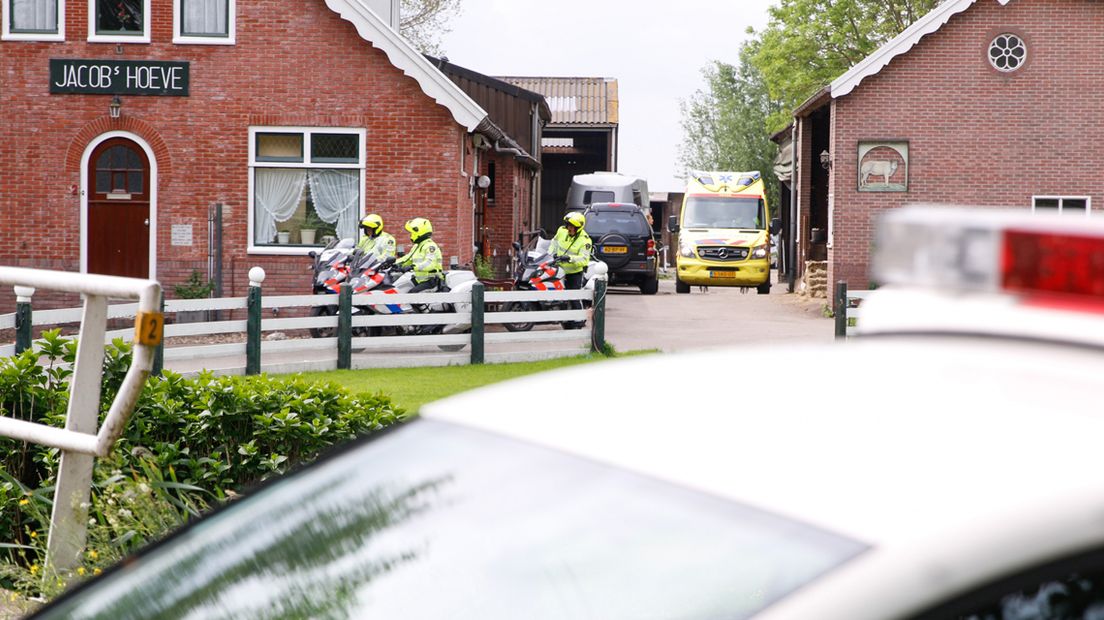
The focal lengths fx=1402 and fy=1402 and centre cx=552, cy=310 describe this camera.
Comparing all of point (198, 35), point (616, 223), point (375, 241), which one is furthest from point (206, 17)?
point (616, 223)

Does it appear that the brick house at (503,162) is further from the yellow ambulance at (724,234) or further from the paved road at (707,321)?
the yellow ambulance at (724,234)

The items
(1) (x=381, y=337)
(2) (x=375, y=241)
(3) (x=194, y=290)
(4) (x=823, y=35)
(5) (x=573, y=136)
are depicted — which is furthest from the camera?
(5) (x=573, y=136)

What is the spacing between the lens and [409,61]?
20938mm

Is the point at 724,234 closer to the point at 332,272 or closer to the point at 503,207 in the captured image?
the point at 503,207

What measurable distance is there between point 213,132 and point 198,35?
1.52 meters

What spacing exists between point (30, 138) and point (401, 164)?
224 inches

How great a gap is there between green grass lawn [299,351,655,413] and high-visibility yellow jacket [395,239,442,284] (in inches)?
64.0

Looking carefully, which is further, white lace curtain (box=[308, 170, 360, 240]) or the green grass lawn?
white lace curtain (box=[308, 170, 360, 240])

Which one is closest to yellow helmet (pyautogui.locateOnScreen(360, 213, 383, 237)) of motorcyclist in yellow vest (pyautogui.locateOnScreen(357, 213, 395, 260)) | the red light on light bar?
motorcyclist in yellow vest (pyautogui.locateOnScreen(357, 213, 395, 260))

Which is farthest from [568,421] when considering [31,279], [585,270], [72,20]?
[72,20]

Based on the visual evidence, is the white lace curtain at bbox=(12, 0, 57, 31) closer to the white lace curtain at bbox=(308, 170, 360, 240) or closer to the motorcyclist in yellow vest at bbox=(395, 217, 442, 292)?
the white lace curtain at bbox=(308, 170, 360, 240)

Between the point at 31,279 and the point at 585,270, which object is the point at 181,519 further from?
the point at 585,270

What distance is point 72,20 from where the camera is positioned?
2125 cm

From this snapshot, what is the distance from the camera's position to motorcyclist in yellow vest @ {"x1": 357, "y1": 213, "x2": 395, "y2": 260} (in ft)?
56.5
